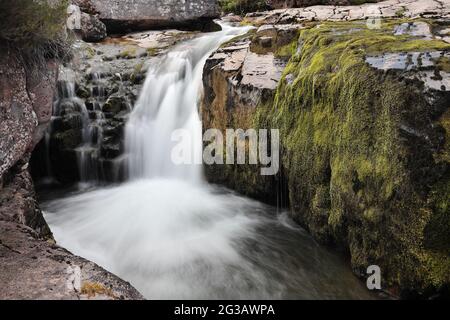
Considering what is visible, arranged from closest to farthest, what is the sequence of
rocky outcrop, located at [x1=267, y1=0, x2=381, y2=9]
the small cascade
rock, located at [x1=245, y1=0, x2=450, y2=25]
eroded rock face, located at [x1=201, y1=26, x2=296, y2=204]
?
1. eroded rock face, located at [x1=201, y1=26, x2=296, y2=204]
2. rock, located at [x1=245, y1=0, x2=450, y2=25]
3. the small cascade
4. rocky outcrop, located at [x1=267, y1=0, x2=381, y2=9]

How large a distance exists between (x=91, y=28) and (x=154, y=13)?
7.49 feet

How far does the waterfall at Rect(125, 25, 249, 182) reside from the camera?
8.48m

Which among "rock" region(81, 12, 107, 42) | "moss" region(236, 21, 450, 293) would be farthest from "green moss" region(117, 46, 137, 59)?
"moss" region(236, 21, 450, 293)

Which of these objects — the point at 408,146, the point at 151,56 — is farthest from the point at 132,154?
the point at 408,146

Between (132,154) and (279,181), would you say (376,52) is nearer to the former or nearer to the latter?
(279,181)

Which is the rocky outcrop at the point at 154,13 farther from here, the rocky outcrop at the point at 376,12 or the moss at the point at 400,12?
the moss at the point at 400,12

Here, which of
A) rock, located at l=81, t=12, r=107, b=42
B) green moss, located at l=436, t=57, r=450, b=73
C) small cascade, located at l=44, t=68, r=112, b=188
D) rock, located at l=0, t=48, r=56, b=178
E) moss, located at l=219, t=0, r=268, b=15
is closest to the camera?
green moss, located at l=436, t=57, r=450, b=73

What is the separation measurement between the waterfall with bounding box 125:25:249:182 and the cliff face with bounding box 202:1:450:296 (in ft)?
6.41

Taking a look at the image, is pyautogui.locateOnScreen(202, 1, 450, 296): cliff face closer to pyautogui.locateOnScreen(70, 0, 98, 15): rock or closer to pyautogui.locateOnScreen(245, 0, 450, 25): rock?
pyautogui.locateOnScreen(245, 0, 450, 25): rock

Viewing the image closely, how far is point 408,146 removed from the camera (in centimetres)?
348

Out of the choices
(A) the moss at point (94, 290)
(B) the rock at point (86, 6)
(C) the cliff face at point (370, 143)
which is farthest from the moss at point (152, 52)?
(A) the moss at point (94, 290)

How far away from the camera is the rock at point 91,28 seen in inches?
487

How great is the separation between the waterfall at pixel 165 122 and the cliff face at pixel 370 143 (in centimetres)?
195

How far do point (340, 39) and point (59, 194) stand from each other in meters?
6.19
